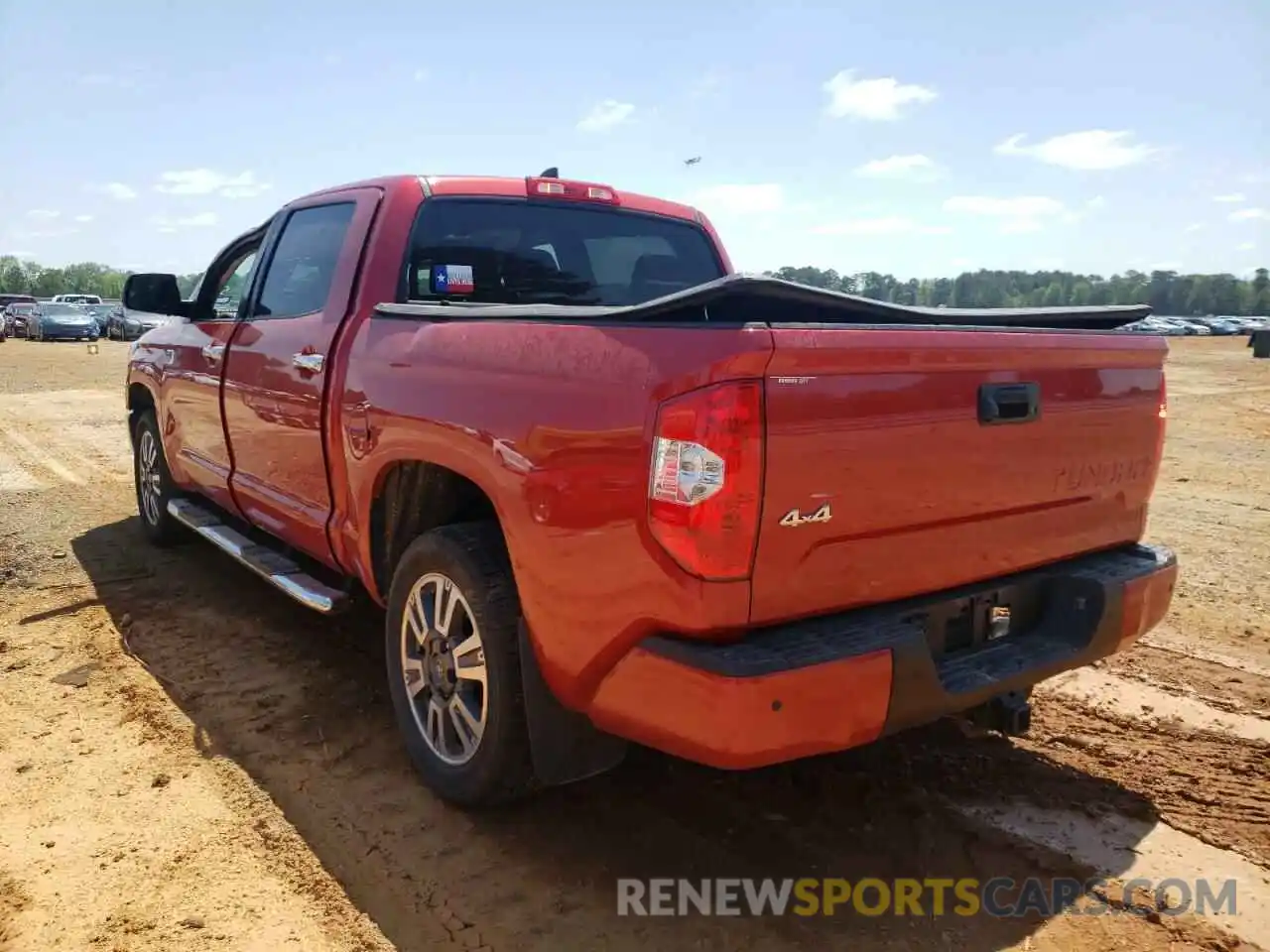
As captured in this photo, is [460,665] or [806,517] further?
[460,665]

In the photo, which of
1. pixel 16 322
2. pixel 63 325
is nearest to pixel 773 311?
pixel 63 325

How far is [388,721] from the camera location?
3648 millimetres

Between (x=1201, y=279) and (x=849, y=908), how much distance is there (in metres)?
143

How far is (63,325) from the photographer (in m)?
34.2

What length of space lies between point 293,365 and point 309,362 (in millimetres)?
177

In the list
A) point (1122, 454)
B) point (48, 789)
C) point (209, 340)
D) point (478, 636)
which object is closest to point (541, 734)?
point (478, 636)

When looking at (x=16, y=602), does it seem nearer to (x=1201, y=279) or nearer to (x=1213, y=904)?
(x=1213, y=904)

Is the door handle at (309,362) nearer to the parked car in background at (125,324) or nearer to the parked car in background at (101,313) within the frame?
the parked car in background at (125,324)

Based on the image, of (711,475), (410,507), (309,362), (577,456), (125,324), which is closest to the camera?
(711,475)

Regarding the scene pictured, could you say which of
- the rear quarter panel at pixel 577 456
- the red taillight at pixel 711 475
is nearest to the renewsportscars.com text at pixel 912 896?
the rear quarter panel at pixel 577 456

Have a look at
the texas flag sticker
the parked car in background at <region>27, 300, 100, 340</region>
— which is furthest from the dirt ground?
the parked car in background at <region>27, 300, 100, 340</region>

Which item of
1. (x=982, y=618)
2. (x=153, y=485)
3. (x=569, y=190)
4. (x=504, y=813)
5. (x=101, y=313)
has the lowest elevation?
(x=504, y=813)

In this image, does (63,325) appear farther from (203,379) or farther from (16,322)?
(203,379)

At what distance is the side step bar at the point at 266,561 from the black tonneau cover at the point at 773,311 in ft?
3.89
